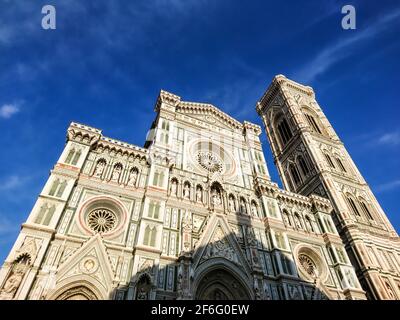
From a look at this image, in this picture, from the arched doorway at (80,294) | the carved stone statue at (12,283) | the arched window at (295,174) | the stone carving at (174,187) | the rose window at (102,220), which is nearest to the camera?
the carved stone statue at (12,283)

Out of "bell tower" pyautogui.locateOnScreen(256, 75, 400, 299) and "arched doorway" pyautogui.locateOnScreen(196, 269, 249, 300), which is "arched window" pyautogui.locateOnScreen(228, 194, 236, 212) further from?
"bell tower" pyautogui.locateOnScreen(256, 75, 400, 299)

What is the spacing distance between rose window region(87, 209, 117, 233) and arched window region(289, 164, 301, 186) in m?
26.6

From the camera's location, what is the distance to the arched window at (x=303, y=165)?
35688 millimetres

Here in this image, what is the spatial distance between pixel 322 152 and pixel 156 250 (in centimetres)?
2748

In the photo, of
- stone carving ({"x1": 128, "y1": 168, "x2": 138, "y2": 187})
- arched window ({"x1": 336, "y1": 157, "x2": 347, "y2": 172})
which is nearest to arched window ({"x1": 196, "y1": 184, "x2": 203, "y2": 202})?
stone carving ({"x1": 128, "y1": 168, "x2": 138, "y2": 187})

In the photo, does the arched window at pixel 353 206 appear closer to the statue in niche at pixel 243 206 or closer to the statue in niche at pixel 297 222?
the statue in niche at pixel 297 222

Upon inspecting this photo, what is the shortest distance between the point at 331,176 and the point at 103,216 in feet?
84.5

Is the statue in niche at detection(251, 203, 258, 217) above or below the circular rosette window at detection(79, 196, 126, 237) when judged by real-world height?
above

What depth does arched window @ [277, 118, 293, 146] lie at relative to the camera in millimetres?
42134

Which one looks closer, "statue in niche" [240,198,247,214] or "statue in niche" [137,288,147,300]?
"statue in niche" [137,288,147,300]

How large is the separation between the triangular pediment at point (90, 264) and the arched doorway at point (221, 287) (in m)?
5.35

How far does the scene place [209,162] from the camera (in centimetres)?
2488

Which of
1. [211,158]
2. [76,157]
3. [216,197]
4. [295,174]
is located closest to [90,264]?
[76,157]

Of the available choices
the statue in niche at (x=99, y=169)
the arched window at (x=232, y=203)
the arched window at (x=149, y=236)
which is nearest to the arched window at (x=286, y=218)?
the arched window at (x=232, y=203)
